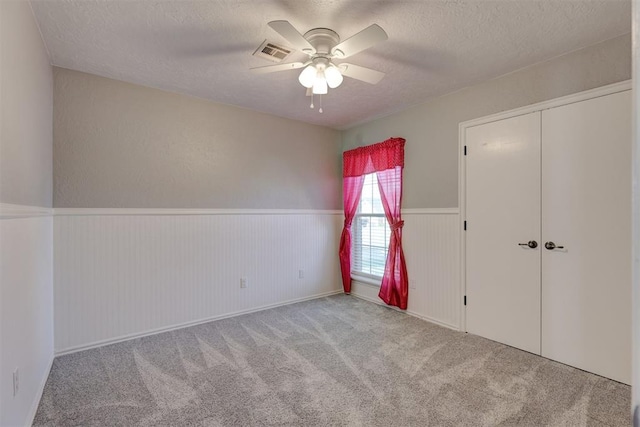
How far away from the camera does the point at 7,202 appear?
138 centimetres

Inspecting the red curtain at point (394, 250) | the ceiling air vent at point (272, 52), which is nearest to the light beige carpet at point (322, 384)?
the red curtain at point (394, 250)

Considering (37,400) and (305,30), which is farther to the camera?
(305,30)

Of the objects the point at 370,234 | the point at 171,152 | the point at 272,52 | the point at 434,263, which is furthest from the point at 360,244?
the point at 272,52

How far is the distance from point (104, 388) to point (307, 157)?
313cm

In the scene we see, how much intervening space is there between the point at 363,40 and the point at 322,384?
225 cm

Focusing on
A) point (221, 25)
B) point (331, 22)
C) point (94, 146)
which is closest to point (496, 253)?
point (331, 22)

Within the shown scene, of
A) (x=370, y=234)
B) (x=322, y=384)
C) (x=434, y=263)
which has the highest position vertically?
(x=370, y=234)

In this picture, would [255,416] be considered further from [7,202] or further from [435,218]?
[435,218]

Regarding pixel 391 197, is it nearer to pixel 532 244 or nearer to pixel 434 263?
pixel 434 263

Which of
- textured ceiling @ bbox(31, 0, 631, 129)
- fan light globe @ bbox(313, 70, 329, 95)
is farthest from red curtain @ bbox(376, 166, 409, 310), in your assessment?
fan light globe @ bbox(313, 70, 329, 95)

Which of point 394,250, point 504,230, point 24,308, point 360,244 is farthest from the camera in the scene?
point 360,244

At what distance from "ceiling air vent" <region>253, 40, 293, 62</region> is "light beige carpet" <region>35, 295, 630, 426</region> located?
230 centimetres

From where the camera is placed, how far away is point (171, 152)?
10.1 ft

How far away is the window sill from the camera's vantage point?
3931mm
